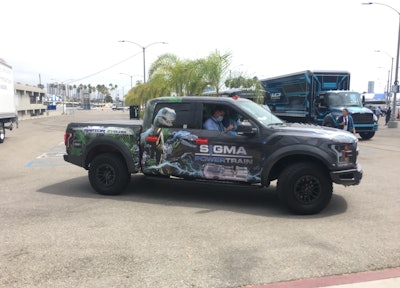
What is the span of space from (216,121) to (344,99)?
15.9 metres

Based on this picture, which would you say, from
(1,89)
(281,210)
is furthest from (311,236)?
(1,89)

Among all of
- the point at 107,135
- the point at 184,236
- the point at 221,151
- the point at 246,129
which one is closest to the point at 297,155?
the point at 246,129

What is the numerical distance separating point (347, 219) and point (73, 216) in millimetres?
4282

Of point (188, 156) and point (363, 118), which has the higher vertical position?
point (363, 118)

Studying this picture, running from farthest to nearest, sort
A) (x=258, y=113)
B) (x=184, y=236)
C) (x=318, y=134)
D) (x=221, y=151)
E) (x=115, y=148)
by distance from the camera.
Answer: (x=115, y=148) → (x=258, y=113) → (x=221, y=151) → (x=318, y=134) → (x=184, y=236)

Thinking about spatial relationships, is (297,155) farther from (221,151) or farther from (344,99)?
(344,99)

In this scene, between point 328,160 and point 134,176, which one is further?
point 134,176

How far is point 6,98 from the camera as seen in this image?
21281 millimetres

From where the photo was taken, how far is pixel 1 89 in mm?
20406

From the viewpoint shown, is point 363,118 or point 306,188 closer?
point 306,188

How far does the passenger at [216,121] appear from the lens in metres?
6.94

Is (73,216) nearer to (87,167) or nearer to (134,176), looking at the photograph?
(87,167)

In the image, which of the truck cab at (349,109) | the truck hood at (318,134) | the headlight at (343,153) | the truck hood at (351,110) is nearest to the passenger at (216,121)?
the truck hood at (318,134)

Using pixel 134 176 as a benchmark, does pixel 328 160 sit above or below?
above
